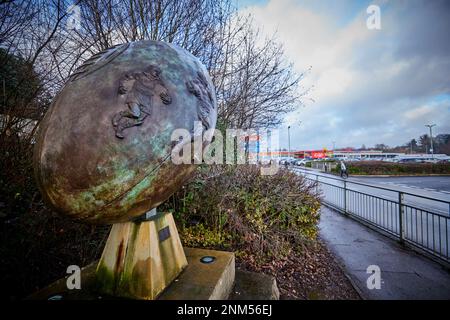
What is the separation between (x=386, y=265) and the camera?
4.29m

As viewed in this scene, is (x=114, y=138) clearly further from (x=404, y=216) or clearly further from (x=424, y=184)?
(x=424, y=184)

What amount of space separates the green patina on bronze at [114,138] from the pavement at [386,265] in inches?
146

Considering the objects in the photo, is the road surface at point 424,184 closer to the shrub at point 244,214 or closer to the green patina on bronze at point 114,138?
the shrub at point 244,214

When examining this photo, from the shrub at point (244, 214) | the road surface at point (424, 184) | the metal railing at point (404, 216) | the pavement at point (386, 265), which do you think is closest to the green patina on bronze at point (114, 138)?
the shrub at point (244, 214)

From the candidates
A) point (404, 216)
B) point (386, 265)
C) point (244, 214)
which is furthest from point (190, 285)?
point (404, 216)

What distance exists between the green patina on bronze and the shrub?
285 centimetres

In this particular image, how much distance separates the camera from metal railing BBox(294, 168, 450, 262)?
4.84 metres

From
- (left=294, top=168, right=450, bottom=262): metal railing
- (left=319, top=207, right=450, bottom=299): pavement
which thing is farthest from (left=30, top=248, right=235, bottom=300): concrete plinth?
(left=294, top=168, right=450, bottom=262): metal railing

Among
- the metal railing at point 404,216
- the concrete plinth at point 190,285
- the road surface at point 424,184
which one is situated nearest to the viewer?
the concrete plinth at point 190,285

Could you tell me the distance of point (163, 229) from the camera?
7.55 ft

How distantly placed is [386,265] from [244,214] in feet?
9.25

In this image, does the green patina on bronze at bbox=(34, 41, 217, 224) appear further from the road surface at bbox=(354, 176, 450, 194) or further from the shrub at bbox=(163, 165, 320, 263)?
the road surface at bbox=(354, 176, 450, 194)

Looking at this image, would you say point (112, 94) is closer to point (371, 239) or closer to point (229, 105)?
point (229, 105)

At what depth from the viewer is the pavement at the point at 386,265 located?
Answer: 3.46 m
